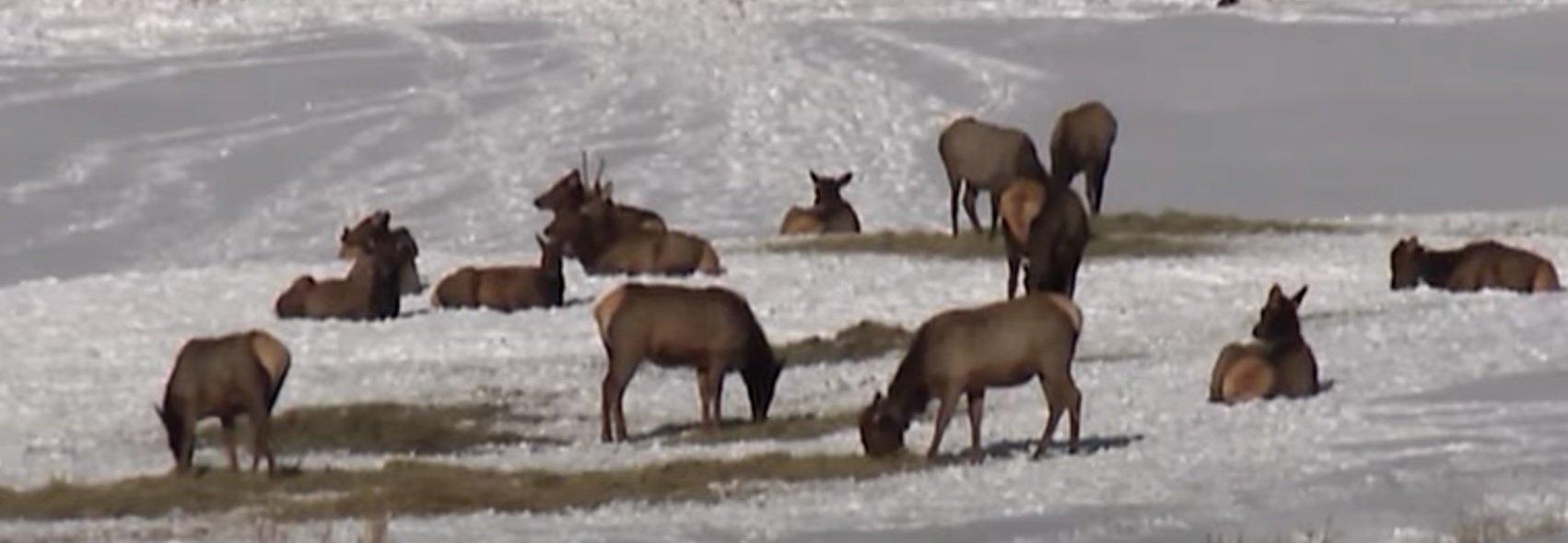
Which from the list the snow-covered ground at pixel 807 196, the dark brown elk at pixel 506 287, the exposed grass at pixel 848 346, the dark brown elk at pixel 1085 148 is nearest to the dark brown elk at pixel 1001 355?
the snow-covered ground at pixel 807 196

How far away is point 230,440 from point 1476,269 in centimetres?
988

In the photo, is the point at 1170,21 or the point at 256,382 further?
the point at 1170,21

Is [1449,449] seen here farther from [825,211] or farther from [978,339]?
[825,211]

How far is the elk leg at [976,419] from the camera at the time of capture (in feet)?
55.4

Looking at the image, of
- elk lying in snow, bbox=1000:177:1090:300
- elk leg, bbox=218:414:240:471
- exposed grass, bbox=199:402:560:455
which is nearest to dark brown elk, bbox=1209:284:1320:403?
exposed grass, bbox=199:402:560:455

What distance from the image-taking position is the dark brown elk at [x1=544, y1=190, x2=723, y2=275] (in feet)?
90.8

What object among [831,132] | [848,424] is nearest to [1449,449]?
[848,424]

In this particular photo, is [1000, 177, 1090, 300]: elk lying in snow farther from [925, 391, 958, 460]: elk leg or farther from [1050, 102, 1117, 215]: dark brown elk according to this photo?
[1050, 102, 1117, 215]: dark brown elk

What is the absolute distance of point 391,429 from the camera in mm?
20469

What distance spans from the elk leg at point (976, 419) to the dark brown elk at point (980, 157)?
12518mm

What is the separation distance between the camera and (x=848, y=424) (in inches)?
775

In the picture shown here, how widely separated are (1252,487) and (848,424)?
15.9ft

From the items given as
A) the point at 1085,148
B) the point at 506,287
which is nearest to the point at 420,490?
the point at 506,287

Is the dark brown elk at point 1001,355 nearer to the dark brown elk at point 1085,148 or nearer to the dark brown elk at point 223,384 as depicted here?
the dark brown elk at point 223,384
